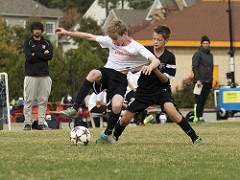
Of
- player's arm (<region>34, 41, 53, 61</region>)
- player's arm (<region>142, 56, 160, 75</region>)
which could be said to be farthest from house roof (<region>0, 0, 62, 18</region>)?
player's arm (<region>142, 56, 160, 75</region>)

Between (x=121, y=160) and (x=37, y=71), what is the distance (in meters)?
7.12

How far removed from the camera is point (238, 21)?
Answer: 39.7 metres

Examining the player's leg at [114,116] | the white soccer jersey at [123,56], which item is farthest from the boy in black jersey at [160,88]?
the white soccer jersey at [123,56]

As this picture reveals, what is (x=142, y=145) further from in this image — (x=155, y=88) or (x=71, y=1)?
(x=71, y=1)

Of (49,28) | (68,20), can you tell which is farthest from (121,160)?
(49,28)

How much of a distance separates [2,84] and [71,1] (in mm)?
72868

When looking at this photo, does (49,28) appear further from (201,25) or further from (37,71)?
(37,71)

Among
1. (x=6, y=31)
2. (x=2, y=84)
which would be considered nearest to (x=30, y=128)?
(x=2, y=84)

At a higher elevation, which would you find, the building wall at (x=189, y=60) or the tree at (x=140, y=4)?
the tree at (x=140, y=4)

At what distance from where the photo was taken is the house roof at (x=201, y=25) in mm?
37250

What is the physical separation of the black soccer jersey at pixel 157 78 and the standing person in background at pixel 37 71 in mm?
5099

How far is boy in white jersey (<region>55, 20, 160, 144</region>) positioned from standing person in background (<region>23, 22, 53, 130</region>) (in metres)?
4.61

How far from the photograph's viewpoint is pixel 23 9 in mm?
79125

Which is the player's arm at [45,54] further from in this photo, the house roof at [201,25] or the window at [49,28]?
the window at [49,28]
